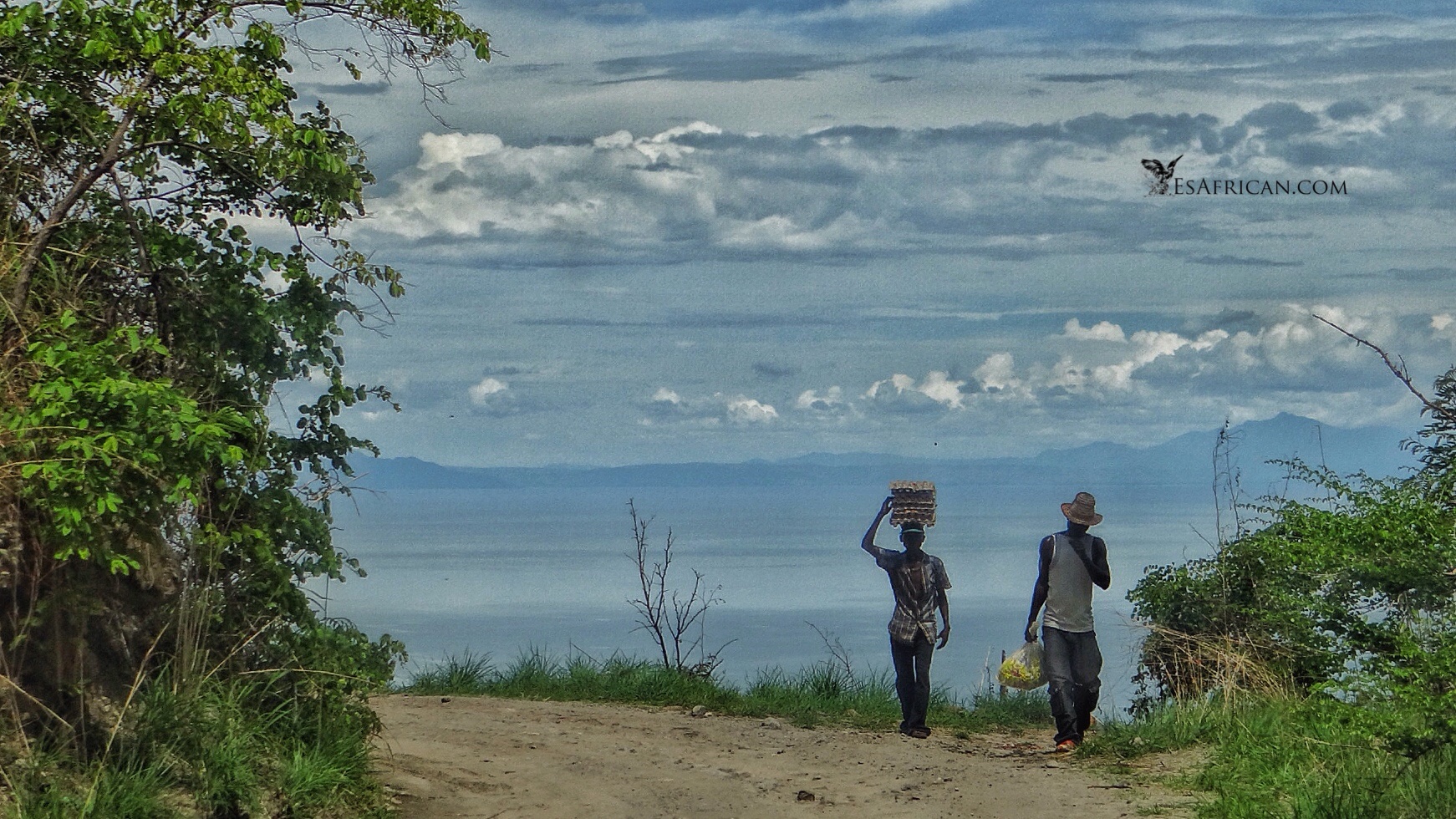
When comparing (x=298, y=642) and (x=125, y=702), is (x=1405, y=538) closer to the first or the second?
(x=298, y=642)

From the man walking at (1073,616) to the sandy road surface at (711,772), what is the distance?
610mm

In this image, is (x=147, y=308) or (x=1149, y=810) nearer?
(x=147, y=308)

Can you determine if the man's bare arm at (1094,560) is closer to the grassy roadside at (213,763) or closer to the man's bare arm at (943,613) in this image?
the man's bare arm at (943,613)

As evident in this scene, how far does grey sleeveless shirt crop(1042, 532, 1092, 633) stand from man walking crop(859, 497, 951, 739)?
1.22 m

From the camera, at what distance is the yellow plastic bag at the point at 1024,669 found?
43.5 feet

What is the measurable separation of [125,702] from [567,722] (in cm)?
602

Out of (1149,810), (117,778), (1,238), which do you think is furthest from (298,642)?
(1149,810)

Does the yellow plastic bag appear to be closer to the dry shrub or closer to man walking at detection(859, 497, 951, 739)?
man walking at detection(859, 497, 951, 739)

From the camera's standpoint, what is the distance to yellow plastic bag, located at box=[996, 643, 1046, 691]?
13.2 metres

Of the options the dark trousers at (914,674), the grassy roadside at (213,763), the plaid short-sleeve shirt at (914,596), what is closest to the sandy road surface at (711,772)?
the dark trousers at (914,674)

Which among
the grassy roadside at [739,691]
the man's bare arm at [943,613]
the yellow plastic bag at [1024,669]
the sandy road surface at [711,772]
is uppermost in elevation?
the man's bare arm at [943,613]

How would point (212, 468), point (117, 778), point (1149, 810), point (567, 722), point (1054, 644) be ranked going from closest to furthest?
1. point (117, 778)
2. point (212, 468)
3. point (1149, 810)
4. point (1054, 644)
5. point (567, 722)

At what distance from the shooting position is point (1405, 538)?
11.7 meters

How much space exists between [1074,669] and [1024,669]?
1.92 ft
